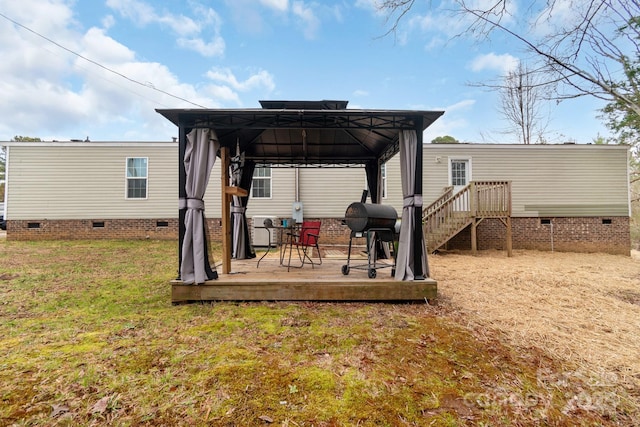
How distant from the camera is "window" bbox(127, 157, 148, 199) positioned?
1065cm

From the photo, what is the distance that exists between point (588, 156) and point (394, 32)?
1121 centimetres

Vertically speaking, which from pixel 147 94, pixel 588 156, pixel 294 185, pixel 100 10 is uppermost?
pixel 100 10

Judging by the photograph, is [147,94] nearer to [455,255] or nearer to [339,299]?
[339,299]

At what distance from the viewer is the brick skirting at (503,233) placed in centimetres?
1013

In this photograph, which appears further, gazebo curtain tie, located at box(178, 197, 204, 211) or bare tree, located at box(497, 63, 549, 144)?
bare tree, located at box(497, 63, 549, 144)

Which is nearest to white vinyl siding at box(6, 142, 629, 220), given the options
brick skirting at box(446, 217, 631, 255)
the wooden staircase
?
brick skirting at box(446, 217, 631, 255)

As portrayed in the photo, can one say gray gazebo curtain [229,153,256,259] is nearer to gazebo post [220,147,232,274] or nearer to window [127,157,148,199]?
gazebo post [220,147,232,274]

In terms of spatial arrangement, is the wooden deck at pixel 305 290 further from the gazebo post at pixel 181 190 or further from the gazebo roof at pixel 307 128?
the gazebo roof at pixel 307 128

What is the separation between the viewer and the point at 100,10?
855cm

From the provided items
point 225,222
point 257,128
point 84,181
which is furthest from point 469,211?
point 84,181

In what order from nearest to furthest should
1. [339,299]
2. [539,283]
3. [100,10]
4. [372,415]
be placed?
[372,415] → [339,299] → [539,283] → [100,10]

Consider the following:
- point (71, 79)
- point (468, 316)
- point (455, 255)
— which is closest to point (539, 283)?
point (468, 316)

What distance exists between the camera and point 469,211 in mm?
8750

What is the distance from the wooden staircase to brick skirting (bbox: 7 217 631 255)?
151 cm
